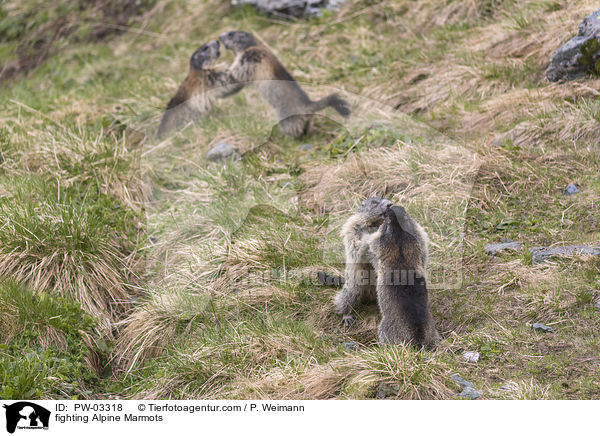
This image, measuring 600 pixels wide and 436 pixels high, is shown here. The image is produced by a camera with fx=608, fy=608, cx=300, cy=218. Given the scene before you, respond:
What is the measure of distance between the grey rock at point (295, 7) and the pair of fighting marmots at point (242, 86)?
245 cm

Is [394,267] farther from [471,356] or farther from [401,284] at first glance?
[471,356]

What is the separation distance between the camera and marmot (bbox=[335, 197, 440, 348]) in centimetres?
424

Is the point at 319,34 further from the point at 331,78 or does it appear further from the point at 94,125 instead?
the point at 94,125

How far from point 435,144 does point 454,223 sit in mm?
1279

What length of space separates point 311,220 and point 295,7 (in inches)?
231

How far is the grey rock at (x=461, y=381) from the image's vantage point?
3.98 meters

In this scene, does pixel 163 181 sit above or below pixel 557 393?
below

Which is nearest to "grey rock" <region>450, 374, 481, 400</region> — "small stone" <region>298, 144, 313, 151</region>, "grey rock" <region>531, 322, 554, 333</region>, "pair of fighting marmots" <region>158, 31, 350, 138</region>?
"grey rock" <region>531, 322, 554, 333</region>

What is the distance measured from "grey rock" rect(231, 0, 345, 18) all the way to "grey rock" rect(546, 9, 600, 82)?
468 centimetres

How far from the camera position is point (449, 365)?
13.5 ft

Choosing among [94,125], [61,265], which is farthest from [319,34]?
[61,265]
